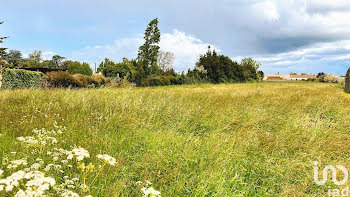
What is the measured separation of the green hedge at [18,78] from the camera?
12.0m

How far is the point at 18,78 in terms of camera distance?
505 inches

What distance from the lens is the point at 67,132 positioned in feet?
11.1

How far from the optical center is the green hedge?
12.0 metres

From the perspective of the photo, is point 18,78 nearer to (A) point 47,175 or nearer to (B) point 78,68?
(A) point 47,175

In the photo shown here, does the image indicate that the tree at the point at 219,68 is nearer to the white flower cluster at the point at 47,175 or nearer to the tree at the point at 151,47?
the tree at the point at 151,47

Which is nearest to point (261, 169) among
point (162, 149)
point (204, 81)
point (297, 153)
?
point (297, 153)

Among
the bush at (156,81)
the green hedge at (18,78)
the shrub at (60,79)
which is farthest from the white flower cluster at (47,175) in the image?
the bush at (156,81)

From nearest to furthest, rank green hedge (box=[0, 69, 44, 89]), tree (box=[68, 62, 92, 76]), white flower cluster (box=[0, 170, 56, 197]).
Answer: white flower cluster (box=[0, 170, 56, 197]) < green hedge (box=[0, 69, 44, 89]) < tree (box=[68, 62, 92, 76])

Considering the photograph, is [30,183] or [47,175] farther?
[47,175]

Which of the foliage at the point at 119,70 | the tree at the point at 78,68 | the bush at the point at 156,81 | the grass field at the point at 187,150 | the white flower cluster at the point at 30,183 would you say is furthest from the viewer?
the tree at the point at 78,68

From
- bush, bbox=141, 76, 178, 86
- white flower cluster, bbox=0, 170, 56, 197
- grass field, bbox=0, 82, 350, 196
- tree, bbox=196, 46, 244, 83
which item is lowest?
grass field, bbox=0, 82, 350, 196
